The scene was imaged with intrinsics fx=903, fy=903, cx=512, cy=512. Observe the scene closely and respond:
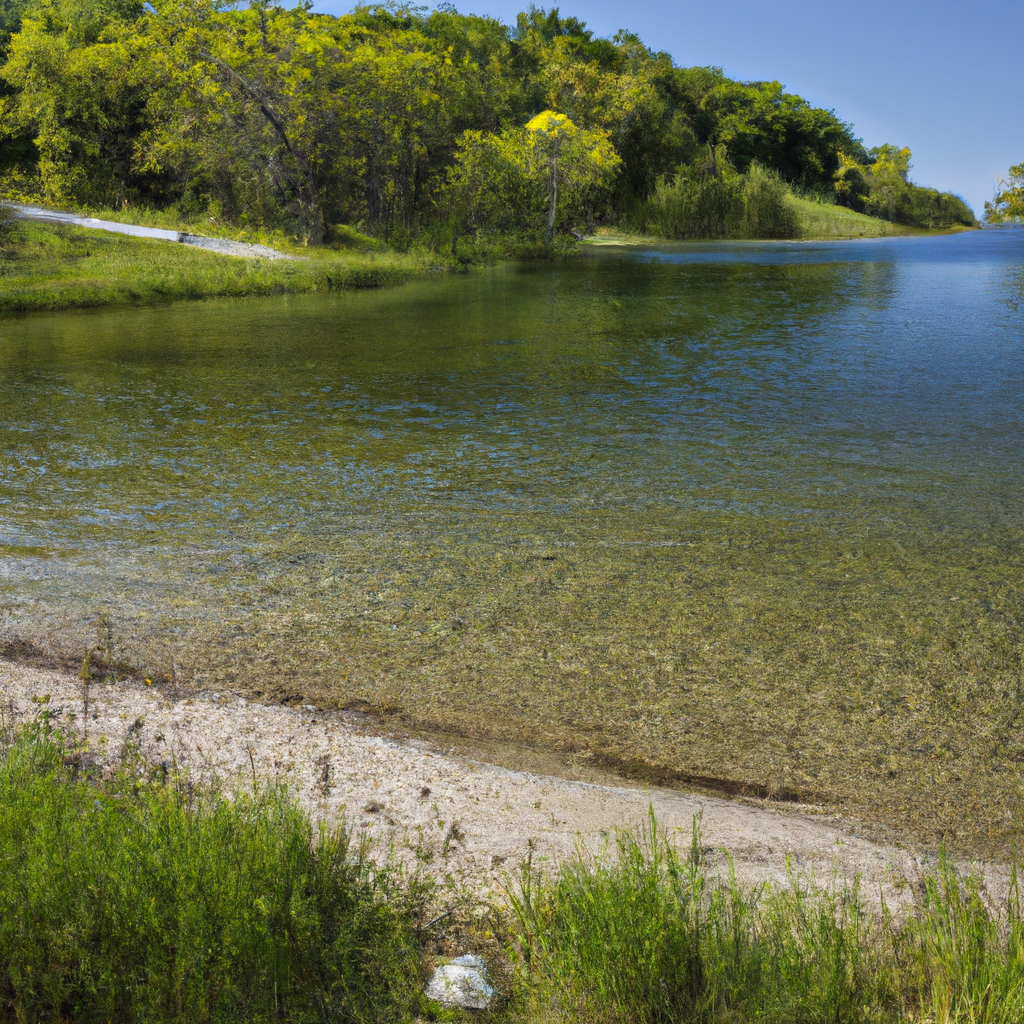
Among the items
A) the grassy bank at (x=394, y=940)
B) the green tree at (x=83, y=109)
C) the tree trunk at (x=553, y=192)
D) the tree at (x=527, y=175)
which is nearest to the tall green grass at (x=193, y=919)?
the grassy bank at (x=394, y=940)

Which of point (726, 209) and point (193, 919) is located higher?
point (726, 209)

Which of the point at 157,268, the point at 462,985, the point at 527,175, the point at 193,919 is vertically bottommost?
the point at 462,985

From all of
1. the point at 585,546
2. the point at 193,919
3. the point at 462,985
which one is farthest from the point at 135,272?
the point at 462,985

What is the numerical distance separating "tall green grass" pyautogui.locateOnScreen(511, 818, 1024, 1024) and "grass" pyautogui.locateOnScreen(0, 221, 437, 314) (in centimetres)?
2097

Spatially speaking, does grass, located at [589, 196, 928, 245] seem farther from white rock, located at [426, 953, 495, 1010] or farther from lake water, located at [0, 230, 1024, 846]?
white rock, located at [426, 953, 495, 1010]

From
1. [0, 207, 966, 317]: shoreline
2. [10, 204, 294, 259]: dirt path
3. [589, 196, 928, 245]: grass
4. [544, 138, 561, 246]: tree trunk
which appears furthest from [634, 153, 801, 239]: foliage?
[10, 204, 294, 259]: dirt path

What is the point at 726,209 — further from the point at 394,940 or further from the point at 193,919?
the point at 193,919

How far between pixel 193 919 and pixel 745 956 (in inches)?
57.7

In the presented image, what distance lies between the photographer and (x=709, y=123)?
75125 millimetres

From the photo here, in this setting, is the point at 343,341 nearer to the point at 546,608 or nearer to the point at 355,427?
the point at 355,427

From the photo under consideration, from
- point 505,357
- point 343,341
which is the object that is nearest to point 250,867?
point 505,357

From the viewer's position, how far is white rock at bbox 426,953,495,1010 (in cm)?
240

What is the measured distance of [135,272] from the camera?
2298cm

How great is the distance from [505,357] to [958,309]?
1058cm
